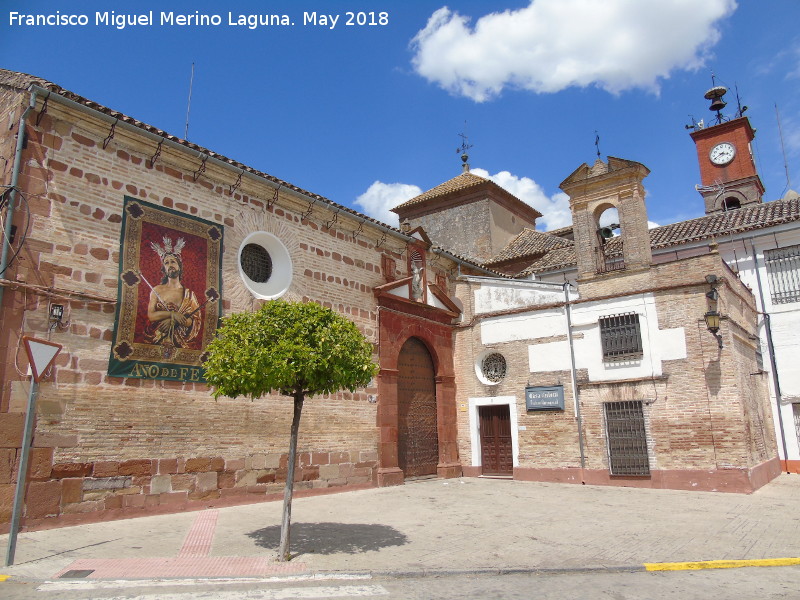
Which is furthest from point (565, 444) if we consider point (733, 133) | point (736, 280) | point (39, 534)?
point (733, 133)

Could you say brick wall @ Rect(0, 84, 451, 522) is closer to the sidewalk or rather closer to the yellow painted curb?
the sidewalk

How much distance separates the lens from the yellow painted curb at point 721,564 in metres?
6.18

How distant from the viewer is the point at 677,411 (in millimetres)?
12938

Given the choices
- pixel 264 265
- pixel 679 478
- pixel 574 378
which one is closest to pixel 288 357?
pixel 264 265

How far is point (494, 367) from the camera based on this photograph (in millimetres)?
16016

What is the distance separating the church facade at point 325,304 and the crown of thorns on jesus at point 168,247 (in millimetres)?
48

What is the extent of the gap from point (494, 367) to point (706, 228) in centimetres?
941

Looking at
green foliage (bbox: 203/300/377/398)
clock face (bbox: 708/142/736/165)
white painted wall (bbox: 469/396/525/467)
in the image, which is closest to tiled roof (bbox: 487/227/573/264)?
white painted wall (bbox: 469/396/525/467)

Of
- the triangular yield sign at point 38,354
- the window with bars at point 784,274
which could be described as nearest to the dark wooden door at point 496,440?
the window with bars at point 784,274

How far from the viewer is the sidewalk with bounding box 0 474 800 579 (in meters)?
6.16

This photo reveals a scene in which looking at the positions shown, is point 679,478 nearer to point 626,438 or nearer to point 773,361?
point 626,438

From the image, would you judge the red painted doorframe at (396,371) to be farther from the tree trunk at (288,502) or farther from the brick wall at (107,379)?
the tree trunk at (288,502)

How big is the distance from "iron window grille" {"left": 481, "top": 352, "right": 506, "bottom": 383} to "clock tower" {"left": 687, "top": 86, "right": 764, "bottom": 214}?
15.9 meters

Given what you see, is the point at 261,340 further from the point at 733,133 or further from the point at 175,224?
the point at 733,133
